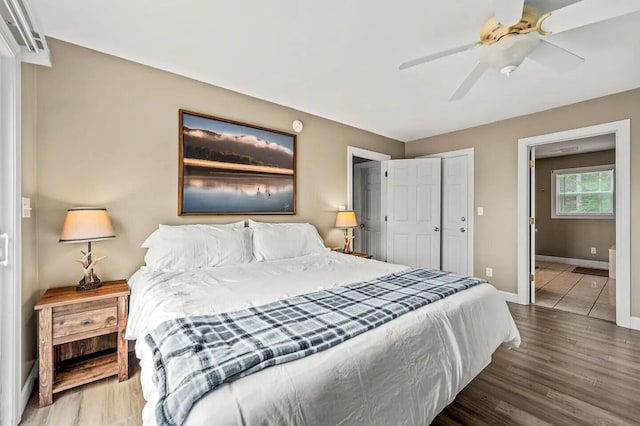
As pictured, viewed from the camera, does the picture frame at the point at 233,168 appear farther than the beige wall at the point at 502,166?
No

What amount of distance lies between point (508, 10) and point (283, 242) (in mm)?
2373

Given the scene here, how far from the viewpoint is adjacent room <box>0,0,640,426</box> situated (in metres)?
1.17

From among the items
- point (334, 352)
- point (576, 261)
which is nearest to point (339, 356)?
point (334, 352)

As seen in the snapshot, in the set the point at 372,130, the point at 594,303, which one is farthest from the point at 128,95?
the point at 594,303

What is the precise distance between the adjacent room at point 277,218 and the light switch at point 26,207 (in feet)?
0.09

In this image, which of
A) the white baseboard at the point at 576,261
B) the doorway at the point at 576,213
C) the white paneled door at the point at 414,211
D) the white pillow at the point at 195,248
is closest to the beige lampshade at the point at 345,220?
the white paneled door at the point at 414,211

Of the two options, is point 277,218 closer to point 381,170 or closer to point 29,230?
point 29,230

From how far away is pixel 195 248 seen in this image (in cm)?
238

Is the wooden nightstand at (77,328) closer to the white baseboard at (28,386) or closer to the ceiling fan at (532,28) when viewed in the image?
the white baseboard at (28,386)

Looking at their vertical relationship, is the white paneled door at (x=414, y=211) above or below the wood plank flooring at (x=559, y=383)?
above

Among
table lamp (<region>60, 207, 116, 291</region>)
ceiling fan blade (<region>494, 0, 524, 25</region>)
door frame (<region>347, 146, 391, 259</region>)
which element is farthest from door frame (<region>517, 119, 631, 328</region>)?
table lamp (<region>60, 207, 116, 291</region>)

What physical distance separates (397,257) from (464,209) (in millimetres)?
1250

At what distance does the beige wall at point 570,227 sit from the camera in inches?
228

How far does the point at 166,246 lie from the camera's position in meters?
2.29
